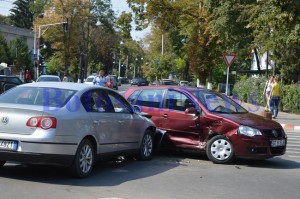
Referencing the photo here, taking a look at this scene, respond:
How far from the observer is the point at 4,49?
72.7 m

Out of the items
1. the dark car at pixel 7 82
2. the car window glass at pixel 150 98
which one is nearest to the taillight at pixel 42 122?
the car window glass at pixel 150 98

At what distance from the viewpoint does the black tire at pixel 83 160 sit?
24.5 ft

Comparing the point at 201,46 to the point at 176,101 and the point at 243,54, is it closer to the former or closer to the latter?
the point at 243,54

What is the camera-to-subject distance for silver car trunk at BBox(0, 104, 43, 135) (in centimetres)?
712

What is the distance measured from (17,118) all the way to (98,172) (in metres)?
1.88

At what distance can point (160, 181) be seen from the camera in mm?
7824

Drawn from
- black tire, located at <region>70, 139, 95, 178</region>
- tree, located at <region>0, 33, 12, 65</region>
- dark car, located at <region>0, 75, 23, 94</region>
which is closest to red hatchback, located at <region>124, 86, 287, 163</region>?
black tire, located at <region>70, 139, 95, 178</region>

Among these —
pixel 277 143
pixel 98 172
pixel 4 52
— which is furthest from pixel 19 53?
pixel 98 172

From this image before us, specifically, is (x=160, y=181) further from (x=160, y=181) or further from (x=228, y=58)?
(x=228, y=58)

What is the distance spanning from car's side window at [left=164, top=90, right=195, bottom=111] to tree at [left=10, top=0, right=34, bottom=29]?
106 metres

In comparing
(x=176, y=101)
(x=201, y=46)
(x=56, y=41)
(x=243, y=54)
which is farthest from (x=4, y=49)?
(x=176, y=101)

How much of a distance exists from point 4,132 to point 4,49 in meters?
68.8

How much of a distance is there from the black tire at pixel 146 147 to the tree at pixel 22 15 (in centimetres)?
10673

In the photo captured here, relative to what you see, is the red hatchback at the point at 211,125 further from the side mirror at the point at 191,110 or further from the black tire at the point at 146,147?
the black tire at the point at 146,147
